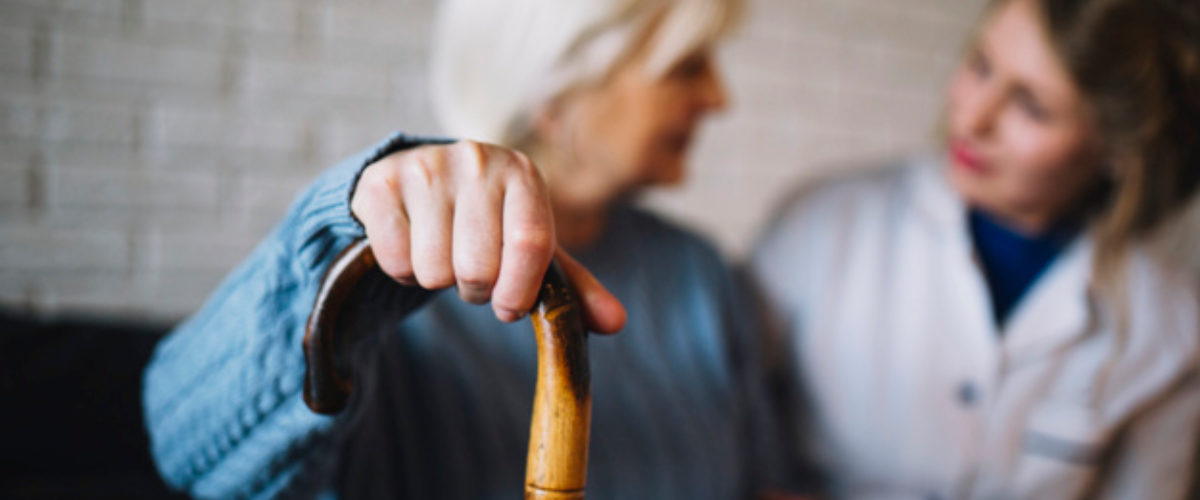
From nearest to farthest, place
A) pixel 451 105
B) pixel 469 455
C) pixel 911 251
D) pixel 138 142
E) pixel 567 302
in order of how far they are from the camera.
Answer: pixel 567 302 → pixel 469 455 → pixel 451 105 → pixel 138 142 → pixel 911 251

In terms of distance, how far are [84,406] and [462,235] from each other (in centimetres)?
69

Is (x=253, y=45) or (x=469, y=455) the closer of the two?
(x=469, y=455)

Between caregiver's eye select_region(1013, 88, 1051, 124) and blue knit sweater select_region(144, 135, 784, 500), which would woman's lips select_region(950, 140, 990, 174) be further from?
blue knit sweater select_region(144, 135, 784, 500)

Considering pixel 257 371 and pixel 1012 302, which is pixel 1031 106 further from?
pixel 257 371

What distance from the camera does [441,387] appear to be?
564 mm

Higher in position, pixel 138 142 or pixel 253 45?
pixel 253 45

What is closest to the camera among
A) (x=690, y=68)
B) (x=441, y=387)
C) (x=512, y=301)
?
(x=512, y=301)

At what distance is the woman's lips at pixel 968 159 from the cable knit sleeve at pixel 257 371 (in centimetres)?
77

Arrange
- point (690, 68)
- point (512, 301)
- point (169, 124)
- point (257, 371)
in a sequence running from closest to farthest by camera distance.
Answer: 1. point (512, 301)
2. point (257, 371)
3. point (690, 68)
4. point (169, 124)

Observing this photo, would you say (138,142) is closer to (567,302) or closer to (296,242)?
(296,242)

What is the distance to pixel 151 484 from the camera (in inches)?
28.7

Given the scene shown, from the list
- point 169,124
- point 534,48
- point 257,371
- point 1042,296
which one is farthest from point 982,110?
point 169,124

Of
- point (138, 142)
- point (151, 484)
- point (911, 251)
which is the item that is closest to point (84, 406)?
point (151, 484)

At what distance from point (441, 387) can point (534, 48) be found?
0.32 metres
